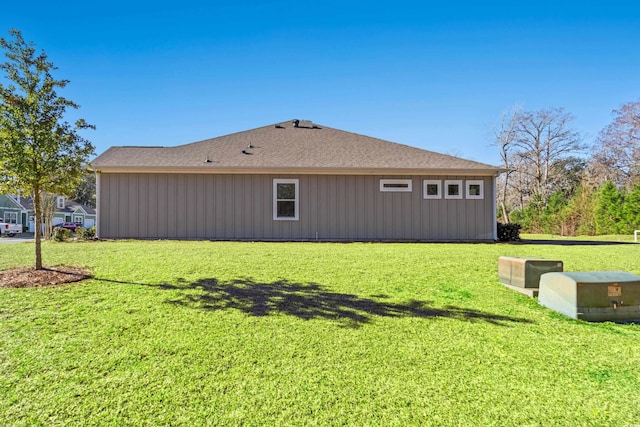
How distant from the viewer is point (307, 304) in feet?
15.0

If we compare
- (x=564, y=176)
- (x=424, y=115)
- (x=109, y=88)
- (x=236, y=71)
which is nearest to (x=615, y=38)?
(x=424, y=115)

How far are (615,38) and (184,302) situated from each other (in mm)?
20611

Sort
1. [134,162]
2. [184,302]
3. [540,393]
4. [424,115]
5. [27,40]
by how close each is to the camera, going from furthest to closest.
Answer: [424,115] < [134,162] < [27,40] < [184,302] < [540,393]

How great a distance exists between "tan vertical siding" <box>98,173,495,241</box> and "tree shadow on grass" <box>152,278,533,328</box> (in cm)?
698

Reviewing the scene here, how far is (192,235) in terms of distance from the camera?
12109 millimetres

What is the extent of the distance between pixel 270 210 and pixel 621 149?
29225mm

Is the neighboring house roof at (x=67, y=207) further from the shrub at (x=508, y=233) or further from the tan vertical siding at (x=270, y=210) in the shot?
the shrub at (x=508, y=233)

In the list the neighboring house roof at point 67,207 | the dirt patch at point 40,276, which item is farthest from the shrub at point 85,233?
the neighboring house roof at point 67,207

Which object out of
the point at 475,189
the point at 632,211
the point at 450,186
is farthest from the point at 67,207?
the point at 632,211

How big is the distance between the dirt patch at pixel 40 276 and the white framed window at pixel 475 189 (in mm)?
12145

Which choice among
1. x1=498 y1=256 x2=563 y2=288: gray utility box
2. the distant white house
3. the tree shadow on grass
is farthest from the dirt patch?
the distant white house

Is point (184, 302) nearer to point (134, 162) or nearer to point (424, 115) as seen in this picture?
point (134, 162)

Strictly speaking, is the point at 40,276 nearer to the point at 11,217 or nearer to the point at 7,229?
the point at 7,229

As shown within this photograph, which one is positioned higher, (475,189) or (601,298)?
(475,189)
